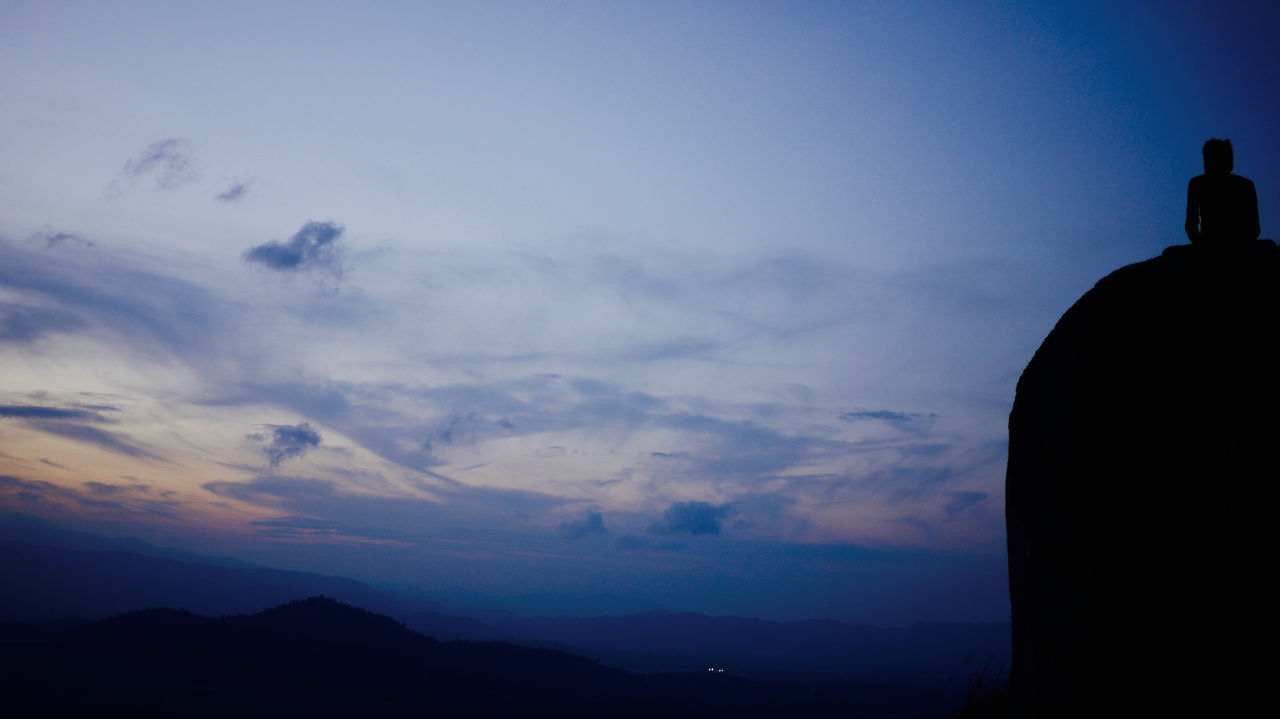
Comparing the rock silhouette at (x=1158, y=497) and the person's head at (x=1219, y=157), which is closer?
the rock silhouette at (x=1158, y=497)

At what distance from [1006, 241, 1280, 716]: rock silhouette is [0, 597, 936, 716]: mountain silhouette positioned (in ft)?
421

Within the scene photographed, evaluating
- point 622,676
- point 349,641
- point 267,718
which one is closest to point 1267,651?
point 267,718

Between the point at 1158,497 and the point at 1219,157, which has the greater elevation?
the point at 1219,157

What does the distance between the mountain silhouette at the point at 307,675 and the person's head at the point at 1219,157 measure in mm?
129159

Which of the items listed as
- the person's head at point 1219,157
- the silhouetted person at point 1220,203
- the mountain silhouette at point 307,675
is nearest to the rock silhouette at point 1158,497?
the silhouetted person at point 1220,203

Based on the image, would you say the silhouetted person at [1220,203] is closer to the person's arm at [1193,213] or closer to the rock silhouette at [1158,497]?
the person's arm at [1193,213]

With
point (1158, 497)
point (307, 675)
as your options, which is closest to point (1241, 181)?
point (1158, 497)

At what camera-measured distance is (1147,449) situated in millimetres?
4262

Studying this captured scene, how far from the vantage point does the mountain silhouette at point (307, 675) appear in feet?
365

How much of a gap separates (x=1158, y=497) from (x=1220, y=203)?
2.47 meters

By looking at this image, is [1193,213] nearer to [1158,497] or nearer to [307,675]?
[1158,497]

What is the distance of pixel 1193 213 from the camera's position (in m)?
5.36

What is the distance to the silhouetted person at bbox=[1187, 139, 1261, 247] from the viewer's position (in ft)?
17.0

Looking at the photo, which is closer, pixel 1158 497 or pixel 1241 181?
pixel 1158 497
